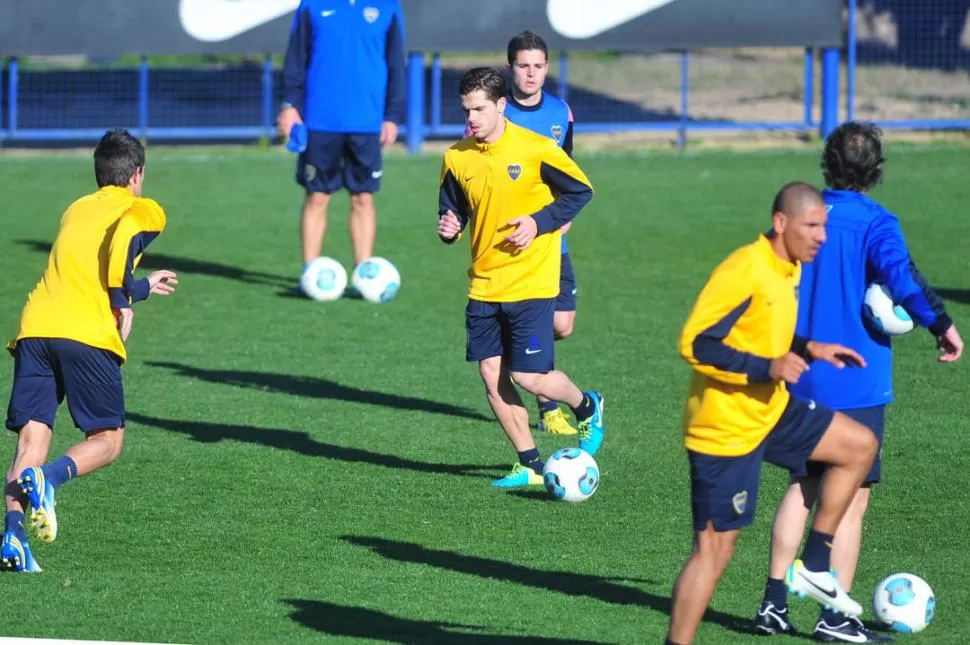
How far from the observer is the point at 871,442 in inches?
222

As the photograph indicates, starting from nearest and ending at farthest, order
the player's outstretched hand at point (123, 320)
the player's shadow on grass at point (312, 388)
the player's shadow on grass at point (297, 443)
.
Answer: the player's outstretched hand at point (123, 320), the player's shadow on grass at point (297, 443), the player's shadow on grass at point (312, 388)

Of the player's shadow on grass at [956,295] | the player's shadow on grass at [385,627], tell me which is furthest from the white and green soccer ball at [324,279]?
the player's shadow on grass at [385,627]

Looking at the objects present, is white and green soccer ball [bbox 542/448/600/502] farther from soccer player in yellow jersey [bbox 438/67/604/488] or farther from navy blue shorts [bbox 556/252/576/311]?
navy blue shorts [bbox 556/252/576/311]

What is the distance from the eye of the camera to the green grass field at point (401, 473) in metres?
6.14

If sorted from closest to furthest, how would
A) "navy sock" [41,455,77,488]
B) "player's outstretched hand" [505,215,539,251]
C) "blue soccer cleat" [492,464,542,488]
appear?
"navy sock" [41,455,77,488] → "player's outstretched hand" [505,215,539,251] → "blue soccer cleat" [492,464,542,488]

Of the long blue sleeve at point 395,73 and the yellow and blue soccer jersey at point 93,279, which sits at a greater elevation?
the long blue sleeve at point 395,73

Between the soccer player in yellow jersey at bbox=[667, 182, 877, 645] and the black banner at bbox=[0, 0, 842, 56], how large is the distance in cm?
1463

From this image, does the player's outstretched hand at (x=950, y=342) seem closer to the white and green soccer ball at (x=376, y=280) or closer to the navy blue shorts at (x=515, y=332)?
the navy blue shorts at (x=515, y=332)

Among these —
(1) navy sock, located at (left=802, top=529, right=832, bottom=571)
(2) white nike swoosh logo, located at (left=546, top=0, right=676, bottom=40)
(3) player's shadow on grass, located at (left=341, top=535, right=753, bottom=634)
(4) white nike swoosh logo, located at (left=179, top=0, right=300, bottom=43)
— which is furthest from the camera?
(2) white nike swoosh logo, located at (left=546, top=0, right=676, bottom=40)

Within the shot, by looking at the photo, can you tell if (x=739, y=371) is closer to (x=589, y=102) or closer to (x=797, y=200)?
(x=797, y=200)

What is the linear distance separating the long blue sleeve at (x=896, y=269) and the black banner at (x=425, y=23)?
1415 cm

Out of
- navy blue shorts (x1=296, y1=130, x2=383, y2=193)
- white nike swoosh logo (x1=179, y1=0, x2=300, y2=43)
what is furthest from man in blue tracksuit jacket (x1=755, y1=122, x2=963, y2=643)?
white nike swoosh logo (x1=179, y1=0, x2=300, y2=43)

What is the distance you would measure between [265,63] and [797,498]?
1517cm

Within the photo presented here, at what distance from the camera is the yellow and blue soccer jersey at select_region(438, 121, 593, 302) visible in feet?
25.1
